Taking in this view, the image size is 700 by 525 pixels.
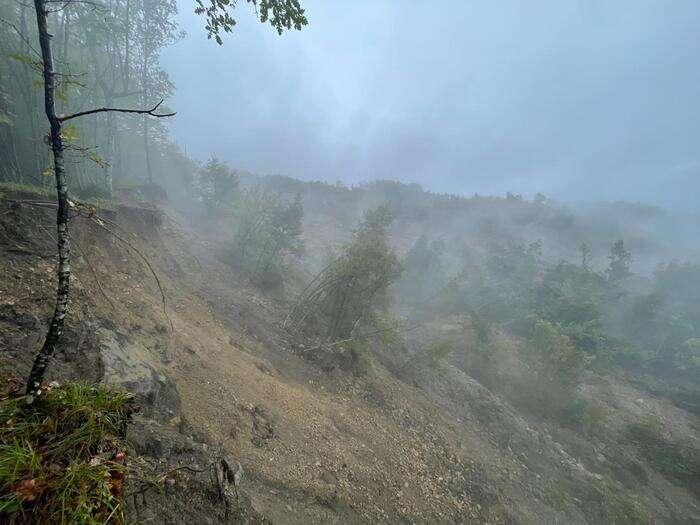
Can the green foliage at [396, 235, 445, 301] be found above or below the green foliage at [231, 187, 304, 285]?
below

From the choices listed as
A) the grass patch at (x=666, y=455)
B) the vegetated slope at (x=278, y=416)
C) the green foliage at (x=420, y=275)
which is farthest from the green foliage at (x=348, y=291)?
the green foliage at (x=420, y=275)

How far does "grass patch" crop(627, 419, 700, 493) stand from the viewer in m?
11.1

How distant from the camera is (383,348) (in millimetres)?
13039

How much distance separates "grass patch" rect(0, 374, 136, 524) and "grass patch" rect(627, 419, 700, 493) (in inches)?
669

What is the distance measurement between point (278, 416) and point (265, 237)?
11171mm

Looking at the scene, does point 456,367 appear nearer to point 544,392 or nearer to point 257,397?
point 544,392

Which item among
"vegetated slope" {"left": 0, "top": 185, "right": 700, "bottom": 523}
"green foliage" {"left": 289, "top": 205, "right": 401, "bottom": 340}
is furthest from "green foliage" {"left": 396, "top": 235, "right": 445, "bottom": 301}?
"green foliage" {"left": 289, "top": 205, "right": 401, "bottom": 340}

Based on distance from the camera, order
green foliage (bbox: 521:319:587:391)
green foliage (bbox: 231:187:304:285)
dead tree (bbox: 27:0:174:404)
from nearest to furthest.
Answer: dead tree (bbox: 27:0:174:404) < green foliage (bbox: 521:319:587:391) < green foliage (bbox: 231:187:304:285)

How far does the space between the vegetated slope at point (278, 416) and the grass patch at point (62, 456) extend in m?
0.58

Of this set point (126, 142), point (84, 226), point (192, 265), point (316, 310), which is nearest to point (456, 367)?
point (316, 310)

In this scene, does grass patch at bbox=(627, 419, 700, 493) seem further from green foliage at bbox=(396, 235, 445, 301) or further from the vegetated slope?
green foliage at bbox=(396, 235, 445, 301)

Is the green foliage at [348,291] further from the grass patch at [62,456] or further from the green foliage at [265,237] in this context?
the grass patch at [62,456]

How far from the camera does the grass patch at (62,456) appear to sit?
1.80 m

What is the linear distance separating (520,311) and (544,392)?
9044 mm
